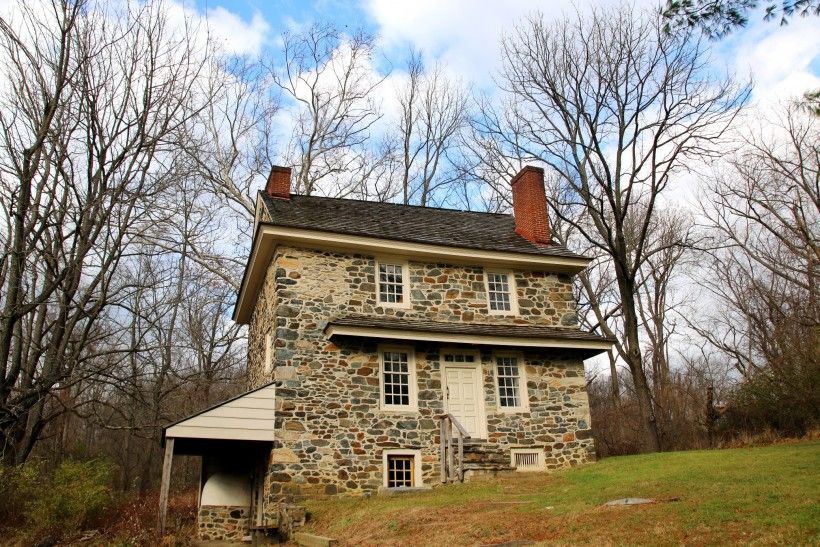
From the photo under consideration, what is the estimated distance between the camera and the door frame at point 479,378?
48.7ft

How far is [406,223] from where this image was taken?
17562mm

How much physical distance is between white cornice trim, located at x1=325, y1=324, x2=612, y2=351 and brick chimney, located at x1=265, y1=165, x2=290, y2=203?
5.32m

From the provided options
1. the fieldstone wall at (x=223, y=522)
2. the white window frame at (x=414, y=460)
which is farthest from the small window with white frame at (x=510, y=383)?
the fieldstone wall at (x=223, y=522)

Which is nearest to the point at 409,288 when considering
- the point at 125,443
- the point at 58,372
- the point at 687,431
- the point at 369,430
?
the point at 369,430

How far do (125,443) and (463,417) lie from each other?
825 inches

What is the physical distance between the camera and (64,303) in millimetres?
13555

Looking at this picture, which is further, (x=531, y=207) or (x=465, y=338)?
(x=531, y=207)

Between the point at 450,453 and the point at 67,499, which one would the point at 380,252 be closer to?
the point at 450,453

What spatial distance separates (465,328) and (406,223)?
3.91 m

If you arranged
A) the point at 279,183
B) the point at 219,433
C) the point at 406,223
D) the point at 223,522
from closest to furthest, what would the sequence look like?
the point at 219,433 → the point at 223,522 → the point at 406,223 → the point at 279,183

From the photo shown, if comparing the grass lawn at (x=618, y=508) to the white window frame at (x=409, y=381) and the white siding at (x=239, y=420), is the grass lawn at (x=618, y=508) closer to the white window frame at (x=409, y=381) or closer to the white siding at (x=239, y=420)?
the white siding at (x=239, y=420)

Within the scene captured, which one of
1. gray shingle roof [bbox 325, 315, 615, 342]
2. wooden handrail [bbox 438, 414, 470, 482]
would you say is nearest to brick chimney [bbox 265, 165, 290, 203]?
gray shingle roof [bbox 325, 315, 615, 342]

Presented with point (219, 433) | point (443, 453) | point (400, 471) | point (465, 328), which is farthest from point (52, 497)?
point (465, 328)

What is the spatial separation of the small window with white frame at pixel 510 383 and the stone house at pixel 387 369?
0.03 meters
